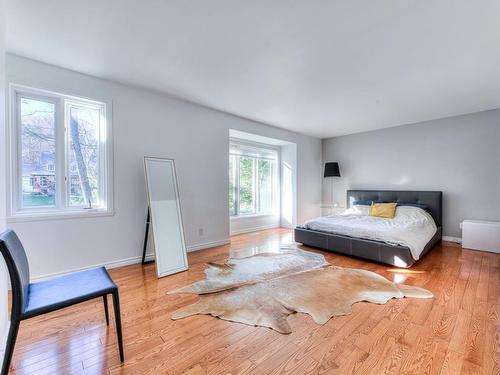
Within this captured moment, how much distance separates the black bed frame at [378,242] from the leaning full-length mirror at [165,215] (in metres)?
2.17

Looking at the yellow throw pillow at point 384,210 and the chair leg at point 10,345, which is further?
the yellow throw pillow at point 384,210

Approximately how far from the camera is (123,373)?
138cm

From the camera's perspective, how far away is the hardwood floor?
143 centimetres

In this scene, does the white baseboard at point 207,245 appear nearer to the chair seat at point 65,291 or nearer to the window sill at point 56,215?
the window sill at point 56,215

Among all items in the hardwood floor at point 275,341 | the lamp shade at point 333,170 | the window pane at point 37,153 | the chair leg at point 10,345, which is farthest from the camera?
the lamp shade at point 333,170

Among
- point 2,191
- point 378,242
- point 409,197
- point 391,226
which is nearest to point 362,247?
point 378,242

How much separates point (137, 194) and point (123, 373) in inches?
89.3

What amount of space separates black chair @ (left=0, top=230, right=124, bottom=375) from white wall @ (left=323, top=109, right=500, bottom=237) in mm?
5454

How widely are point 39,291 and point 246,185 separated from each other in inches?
172

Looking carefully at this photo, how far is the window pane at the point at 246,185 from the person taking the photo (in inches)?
215

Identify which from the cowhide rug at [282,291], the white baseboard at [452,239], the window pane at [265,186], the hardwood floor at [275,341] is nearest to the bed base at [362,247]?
the white baseboard at [452,239]

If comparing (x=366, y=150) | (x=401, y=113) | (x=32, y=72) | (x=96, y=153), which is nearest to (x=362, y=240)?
(x=401, y=113)

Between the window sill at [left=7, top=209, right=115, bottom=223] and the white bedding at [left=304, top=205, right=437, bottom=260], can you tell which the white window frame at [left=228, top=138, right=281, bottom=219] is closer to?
the white bedding at [left=304, top=205, right=437, bottom=260]

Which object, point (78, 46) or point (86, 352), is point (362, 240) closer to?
point (86, 352)
